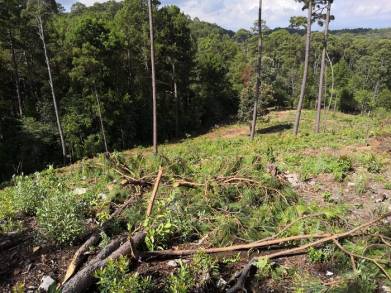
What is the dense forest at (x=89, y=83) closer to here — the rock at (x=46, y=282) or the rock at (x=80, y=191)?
the rock at (x=80, y=191)

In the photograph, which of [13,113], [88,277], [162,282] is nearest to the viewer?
[88,277]

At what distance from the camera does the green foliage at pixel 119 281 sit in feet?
12.4

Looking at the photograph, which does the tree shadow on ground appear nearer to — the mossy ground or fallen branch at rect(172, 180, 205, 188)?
the mossy ground

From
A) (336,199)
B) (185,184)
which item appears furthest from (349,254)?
(185,184)

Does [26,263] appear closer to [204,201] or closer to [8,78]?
[204,201]

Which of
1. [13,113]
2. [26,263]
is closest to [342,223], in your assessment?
[26,263]

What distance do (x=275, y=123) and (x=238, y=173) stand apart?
2572 cm

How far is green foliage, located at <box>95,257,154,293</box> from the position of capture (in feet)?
12.4

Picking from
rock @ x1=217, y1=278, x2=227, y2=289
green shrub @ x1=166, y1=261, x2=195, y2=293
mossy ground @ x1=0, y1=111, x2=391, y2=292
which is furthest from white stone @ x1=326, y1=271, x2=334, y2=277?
green shrub @ x1=166, y1=261, x2=195, y2=293

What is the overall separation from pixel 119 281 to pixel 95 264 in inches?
22.7

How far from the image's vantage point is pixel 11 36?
21.3 metres

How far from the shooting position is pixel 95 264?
169 inches

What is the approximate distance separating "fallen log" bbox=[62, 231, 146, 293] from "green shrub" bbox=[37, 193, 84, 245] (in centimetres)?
66

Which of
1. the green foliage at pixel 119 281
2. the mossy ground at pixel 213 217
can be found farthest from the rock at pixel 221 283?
the green foliage at pixel 119 281
